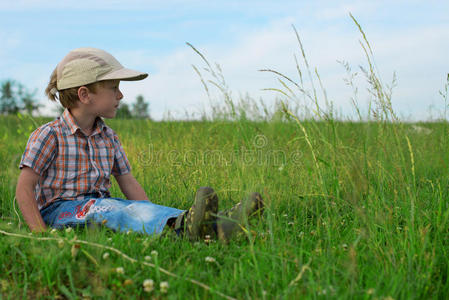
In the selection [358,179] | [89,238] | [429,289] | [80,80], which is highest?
[80,80]

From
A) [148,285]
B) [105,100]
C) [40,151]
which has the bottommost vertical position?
[148,285]

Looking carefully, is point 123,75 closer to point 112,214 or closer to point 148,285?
point 112,214

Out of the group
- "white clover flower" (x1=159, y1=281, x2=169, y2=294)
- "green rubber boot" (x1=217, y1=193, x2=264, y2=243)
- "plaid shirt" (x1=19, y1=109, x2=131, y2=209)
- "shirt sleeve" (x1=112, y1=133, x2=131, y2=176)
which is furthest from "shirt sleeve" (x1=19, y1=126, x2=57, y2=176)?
"white clover flower" (x1=159, y1=281, x2=169, y2=294)

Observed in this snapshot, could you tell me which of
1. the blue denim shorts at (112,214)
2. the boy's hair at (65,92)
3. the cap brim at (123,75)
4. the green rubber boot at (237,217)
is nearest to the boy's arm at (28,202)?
the blue denim shorts at (112,214)

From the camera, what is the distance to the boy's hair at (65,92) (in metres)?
2.77

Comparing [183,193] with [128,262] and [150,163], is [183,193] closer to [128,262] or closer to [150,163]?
[150,163]

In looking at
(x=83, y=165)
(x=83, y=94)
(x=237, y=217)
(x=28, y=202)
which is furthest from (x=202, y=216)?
(x=83, y=94)

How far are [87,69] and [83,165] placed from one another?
704mm

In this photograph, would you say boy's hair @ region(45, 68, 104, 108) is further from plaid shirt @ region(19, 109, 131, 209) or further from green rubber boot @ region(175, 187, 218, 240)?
green rubber boot @ region(175, 187, 218, 240)

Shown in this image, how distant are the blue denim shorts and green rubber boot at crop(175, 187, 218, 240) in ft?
0.88

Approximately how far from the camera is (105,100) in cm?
279

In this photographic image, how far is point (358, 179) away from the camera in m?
1.74

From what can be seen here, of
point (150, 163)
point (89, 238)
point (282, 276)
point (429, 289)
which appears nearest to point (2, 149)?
point (150, 163)

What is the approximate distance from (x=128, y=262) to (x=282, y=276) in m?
0.74
